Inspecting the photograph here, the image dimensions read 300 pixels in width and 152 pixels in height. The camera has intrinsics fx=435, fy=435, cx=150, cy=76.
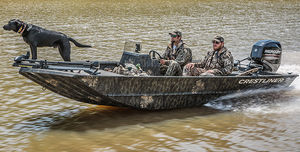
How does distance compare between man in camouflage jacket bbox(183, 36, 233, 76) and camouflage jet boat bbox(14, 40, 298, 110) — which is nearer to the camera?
camouflage jet boat bbox(14, 40, 298, 110)

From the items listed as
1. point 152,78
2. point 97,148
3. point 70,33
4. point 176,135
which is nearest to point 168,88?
point 152,78

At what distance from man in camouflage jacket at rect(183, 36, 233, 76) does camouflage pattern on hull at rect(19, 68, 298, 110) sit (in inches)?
9.4

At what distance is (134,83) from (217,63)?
2.21m

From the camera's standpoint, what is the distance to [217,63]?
30.1ft

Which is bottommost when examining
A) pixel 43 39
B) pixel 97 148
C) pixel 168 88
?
pixel 97 148

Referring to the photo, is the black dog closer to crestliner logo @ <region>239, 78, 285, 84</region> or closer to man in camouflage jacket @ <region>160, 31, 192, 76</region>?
man in camouflage jacket @ <region>160, 31, 192, 76</region>

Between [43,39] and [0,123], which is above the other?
[43,39]

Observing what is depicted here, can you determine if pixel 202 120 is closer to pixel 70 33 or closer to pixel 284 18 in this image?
pixel 70 33

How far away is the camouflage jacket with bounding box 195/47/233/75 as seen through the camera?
905cm

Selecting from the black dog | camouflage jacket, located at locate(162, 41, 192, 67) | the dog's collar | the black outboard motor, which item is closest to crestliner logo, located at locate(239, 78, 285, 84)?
the black outboard motor

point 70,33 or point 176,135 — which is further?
point 70,33

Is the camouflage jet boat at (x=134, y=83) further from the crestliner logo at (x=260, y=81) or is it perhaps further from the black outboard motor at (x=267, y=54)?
the black outboard motor at (x=267, y=54)

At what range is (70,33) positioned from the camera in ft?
64.3

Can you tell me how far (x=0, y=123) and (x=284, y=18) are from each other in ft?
74.5
